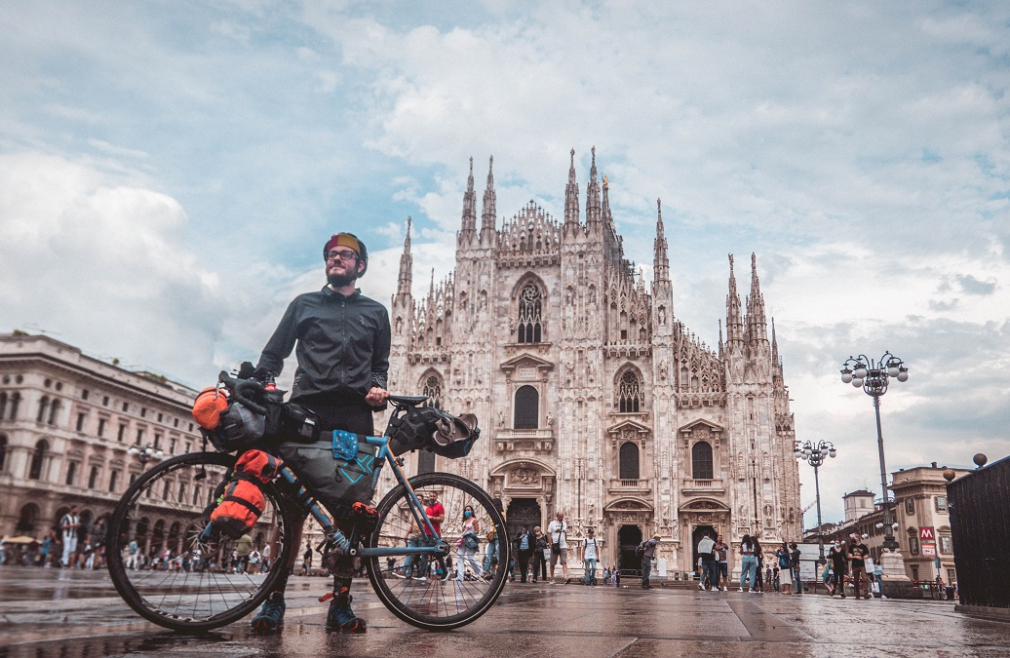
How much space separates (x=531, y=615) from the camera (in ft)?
17.6

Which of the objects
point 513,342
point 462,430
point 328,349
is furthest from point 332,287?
point 513,342

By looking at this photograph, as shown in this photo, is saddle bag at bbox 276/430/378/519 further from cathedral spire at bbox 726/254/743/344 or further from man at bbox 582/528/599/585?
cathedral spire at bbox 726/254/743/344

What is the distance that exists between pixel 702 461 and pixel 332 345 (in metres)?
29.7

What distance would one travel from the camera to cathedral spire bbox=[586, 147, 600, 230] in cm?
A: 3558

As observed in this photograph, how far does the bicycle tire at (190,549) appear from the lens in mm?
3479

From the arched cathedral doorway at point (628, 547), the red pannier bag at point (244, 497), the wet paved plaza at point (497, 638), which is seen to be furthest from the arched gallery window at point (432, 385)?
the red pannier bag at point (244, 497)

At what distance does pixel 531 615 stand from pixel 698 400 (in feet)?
92.7

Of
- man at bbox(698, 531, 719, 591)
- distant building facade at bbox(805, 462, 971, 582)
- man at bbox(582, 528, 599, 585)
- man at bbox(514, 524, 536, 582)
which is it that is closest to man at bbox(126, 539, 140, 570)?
man at bbox(514, 524, 536, 582)

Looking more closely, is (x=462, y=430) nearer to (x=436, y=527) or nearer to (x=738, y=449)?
(x=436, y=527)

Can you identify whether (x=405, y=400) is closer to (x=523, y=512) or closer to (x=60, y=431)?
(x=523, y=512)

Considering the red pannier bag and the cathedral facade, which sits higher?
the cathedral facade

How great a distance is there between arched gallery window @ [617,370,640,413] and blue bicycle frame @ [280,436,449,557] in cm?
2987

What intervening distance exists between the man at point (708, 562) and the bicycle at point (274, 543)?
663 inches

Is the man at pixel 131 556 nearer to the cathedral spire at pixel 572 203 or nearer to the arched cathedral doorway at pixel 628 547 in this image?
the arched cathedral doorway at pixel 628 547
